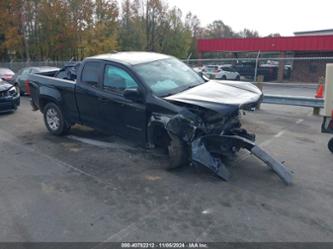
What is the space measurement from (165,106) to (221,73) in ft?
75.0

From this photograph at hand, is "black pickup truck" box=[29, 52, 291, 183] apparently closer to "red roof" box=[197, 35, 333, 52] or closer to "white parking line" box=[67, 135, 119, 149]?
"white parking line" box=[67, 135, 119, 149]

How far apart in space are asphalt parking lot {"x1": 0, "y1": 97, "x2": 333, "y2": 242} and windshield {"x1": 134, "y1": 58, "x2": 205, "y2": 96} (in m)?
1.35

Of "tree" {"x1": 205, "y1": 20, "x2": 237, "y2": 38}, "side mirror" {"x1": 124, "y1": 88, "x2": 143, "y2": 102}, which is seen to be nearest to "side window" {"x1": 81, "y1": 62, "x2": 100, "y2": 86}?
"side mirror" {"x1": 124, "y1": 88, "x2": 143, "y2": 102}

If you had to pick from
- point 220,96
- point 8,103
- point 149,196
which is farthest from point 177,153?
point 8,103

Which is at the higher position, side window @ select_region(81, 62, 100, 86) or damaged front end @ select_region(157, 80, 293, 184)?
side window @ select_region(81, 62, 100, 86)

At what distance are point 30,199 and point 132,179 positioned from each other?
1.50 metres

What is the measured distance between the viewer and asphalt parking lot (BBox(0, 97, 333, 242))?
3.53 meters

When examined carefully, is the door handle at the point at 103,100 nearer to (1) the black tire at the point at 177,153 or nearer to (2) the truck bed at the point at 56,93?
(2) the truck bed at the point at 56,93

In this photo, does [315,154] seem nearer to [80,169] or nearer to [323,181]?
[323,181]

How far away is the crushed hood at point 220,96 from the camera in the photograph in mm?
4723

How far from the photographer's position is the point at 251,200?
4258mm

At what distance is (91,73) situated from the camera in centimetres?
635

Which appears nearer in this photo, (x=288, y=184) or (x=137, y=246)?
(x=137, y=246)

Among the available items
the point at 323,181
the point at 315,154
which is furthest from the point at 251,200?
the point at 315,154
